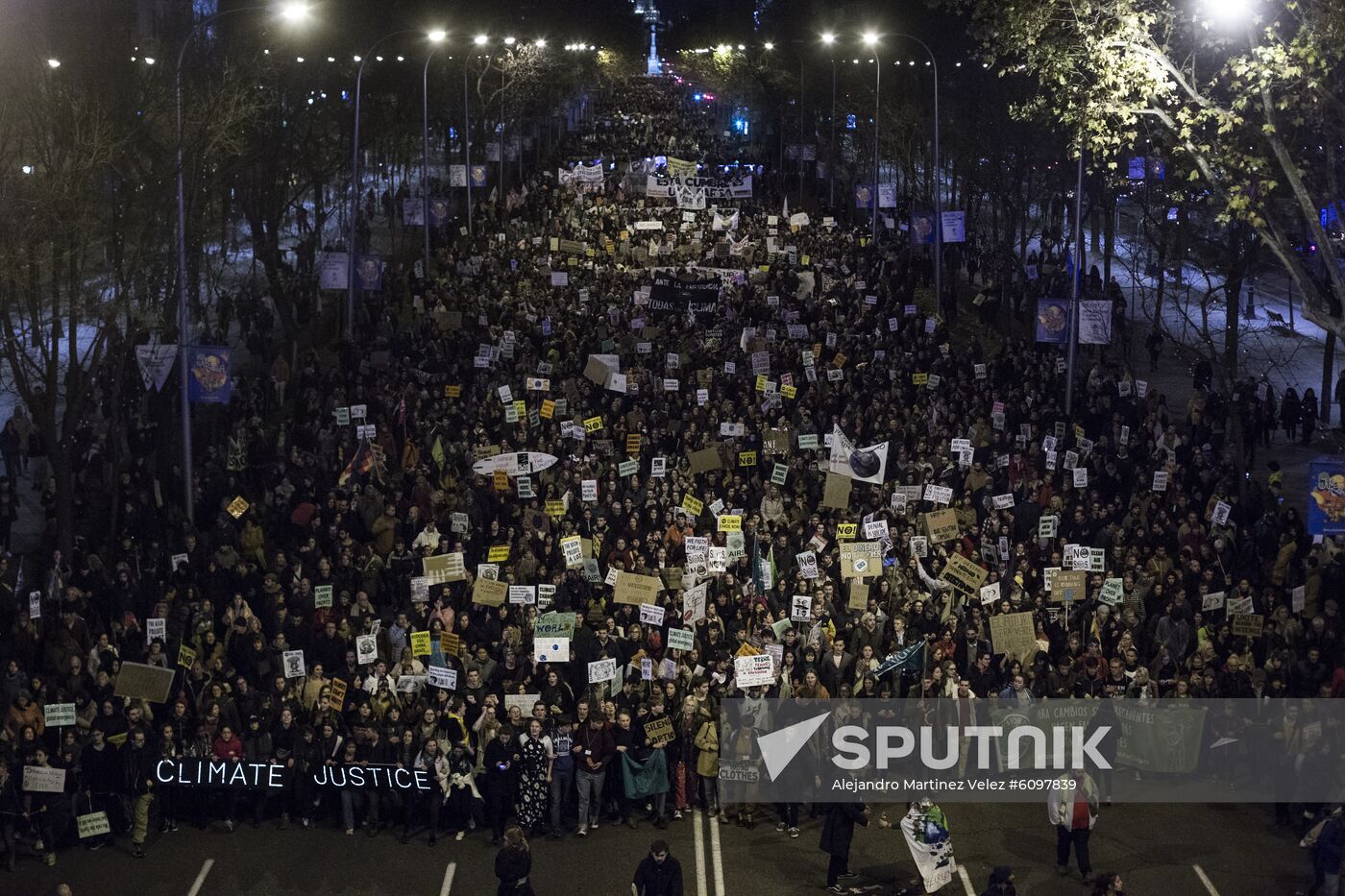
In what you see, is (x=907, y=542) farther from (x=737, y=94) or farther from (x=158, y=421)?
(x=737, y=94)

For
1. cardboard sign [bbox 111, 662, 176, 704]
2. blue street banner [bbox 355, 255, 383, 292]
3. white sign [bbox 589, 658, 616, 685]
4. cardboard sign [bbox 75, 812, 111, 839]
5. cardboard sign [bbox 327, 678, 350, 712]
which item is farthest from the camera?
blue street banner [bbox 355, 255, 383, 292]

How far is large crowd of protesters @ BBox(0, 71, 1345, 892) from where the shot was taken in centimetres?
1634

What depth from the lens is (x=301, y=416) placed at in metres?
28.6

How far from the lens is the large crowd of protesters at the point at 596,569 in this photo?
1634 cm

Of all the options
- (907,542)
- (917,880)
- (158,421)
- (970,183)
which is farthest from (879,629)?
(970,183)

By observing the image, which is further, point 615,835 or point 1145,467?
point 1145,467

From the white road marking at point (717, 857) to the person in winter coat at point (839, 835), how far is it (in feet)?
3.23

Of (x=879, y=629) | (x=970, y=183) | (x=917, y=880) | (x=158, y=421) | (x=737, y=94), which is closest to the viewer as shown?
(x=917, y=880)

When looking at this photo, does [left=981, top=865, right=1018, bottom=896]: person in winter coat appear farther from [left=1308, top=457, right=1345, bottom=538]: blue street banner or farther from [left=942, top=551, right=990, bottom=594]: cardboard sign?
[left=1308, top=457, right=1345, bottom=538]: blue street banner

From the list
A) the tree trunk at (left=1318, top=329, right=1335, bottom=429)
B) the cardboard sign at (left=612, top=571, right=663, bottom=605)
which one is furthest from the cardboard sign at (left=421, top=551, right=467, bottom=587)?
the tree trunk at (left=1318, top=329, right=1335, bottom=429)

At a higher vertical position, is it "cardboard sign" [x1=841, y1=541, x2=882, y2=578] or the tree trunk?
the tree trunk

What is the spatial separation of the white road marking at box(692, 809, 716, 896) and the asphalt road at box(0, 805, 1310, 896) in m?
0.02

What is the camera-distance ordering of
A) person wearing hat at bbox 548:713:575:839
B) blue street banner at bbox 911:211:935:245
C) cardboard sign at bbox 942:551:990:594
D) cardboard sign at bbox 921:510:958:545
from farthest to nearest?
blue street banner at bbox 911:211:935:245 < cardboard sign at bbox 921:510:958:545 < cardboard sign at bbox 942:551:990:594 < person wearing hat at bbox 548:713:575:839

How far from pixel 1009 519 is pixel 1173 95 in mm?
6159
